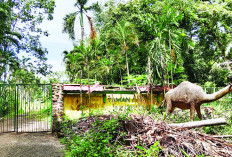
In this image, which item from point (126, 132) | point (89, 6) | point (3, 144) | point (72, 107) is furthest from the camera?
point (89, 6)

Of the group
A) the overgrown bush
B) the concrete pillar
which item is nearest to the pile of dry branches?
the overgrown bush

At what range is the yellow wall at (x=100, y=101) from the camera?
29.8 ft

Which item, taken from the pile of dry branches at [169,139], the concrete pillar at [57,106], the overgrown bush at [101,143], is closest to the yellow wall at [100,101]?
the concrete pillar at [57,106]

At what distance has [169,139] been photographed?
390cm

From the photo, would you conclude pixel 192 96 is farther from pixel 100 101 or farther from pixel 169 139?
pixel 100 101

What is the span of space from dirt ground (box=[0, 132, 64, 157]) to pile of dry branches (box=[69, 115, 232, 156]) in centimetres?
242

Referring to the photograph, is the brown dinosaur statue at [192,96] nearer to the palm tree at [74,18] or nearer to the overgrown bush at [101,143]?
the overgrown bush at [101,143]

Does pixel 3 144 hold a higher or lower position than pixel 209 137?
lower

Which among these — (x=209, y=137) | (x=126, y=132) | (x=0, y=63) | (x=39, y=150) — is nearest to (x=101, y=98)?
(x=39, y=150)

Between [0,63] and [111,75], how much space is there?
28.8 ft

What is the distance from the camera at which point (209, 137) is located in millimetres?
4035

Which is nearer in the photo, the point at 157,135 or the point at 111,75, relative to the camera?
the point at 157,135

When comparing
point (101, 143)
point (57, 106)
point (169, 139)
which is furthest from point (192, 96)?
point (57, 106)

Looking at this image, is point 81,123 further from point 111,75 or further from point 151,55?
point 111,75
